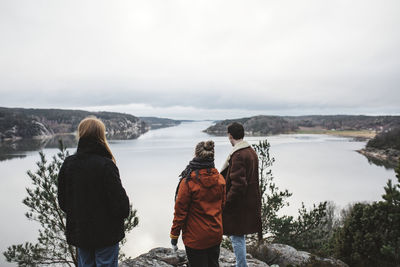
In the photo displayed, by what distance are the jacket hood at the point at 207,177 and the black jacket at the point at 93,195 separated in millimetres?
673

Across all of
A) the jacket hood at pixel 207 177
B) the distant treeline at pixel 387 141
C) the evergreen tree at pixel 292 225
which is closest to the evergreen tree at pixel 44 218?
the evergreen tree at pixel 292 225

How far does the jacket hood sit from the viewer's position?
7.73ft

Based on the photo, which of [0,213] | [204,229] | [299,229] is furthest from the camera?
[0,213]

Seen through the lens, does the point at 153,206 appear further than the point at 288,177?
No

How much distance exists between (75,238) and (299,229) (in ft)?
22.1

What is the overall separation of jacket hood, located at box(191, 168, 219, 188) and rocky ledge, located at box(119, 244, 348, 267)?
6.49 ft

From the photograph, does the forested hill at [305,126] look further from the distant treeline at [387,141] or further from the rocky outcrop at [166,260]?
the rocky outcrop at [166,260]

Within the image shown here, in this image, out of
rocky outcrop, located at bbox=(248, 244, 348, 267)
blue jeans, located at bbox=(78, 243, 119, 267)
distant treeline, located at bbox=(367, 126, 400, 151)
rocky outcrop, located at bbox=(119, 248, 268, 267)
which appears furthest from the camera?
distant treeline, located at bbox=(367, 126, 400, 151)

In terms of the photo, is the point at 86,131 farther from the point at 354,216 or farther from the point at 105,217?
the point at 354,216

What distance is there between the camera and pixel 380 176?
118 feet

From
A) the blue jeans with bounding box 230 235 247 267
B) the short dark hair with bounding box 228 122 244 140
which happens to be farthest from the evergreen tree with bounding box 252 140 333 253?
the short dark hair with bounding box 228 122 244 140

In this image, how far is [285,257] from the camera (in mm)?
4465

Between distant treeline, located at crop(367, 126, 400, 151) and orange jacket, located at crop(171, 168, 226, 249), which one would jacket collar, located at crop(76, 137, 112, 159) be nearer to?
orange jacket, located at crop(171, 168, 226, 249)

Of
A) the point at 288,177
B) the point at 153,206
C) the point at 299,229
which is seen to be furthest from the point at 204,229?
the point at 288,177
